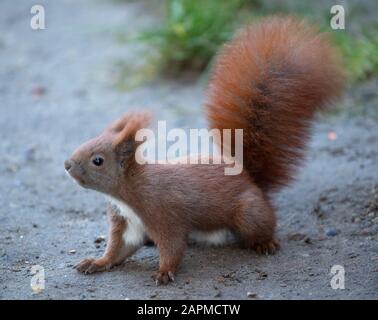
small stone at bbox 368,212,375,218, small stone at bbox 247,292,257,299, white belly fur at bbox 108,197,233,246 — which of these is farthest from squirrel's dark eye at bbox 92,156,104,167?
small stone at bbox 368,212,375,218

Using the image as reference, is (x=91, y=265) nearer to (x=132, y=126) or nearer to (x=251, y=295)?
(x=132, y=126)

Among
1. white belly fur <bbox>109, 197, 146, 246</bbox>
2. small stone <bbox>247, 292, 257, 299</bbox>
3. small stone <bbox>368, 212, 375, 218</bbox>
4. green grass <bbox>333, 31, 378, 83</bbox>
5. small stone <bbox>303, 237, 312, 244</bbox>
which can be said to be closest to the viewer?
small stone <bbox>247, 292, 257, 299</bbox>

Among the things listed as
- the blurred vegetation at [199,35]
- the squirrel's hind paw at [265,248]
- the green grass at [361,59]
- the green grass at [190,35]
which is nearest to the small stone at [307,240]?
the squirrel's hind paw at [265,248]

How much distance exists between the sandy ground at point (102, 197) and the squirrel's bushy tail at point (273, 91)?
519 mm

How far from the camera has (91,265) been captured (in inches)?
139

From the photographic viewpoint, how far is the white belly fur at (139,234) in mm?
3463

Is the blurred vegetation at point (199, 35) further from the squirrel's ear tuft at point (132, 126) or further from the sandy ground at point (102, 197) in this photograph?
the squirrel's ear tuft at point (132, 126)

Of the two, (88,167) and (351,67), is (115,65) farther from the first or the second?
(88,167)

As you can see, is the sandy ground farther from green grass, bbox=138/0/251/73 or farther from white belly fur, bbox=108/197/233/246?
green grass, bbox=138/0/251/73

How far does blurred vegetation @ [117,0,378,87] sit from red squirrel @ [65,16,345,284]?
2796mm

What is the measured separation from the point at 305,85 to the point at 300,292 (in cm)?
116

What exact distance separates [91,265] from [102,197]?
1.23m

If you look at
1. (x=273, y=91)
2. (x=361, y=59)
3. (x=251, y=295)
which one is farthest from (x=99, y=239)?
(x=361, y=59)

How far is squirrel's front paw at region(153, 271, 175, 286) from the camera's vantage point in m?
3.35
